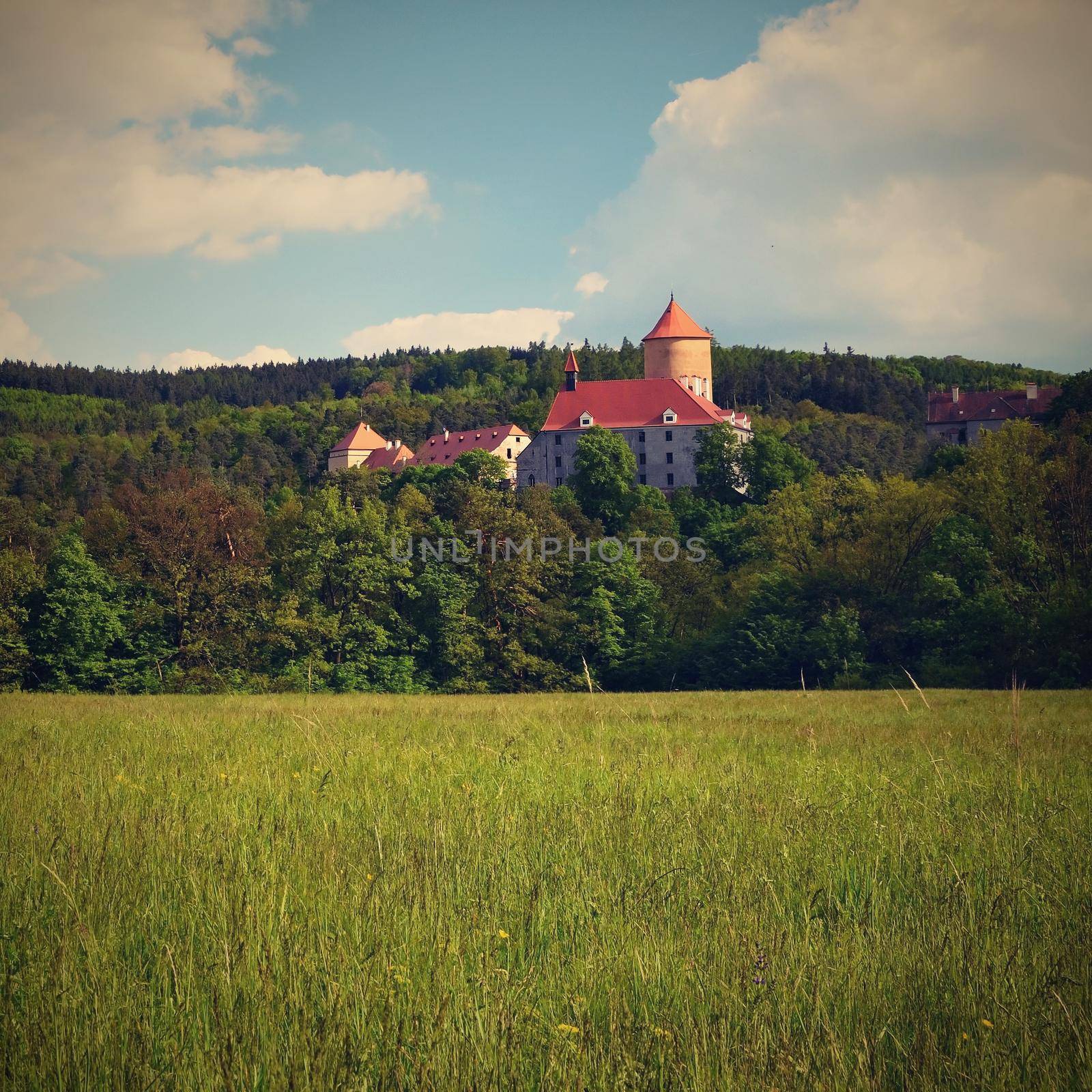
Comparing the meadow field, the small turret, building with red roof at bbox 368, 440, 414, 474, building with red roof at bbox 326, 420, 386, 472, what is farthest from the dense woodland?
building with red roof at bbox 326, 420, 386, 472

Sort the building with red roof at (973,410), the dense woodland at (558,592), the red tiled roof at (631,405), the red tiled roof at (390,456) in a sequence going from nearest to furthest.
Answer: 1. the dense woodland at (558,592)
2. the red tiled roof at (631,405)
3. the building with red roof at (973,410)
4. the red tiled roof at (390,456)

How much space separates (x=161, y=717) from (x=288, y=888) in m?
9.36

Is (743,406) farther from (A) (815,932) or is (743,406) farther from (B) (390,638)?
(A) (815,932)

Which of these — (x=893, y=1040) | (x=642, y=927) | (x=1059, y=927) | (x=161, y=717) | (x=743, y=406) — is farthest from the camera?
(x=743, y=406)

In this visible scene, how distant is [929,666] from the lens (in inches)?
1449

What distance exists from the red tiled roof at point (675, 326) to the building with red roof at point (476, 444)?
2259 cm

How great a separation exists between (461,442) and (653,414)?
38036mm

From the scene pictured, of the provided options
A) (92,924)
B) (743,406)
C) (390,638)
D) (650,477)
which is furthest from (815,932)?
(743,406)

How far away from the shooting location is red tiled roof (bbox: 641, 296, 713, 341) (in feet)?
345

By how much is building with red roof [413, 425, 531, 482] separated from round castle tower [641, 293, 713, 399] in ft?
69.7

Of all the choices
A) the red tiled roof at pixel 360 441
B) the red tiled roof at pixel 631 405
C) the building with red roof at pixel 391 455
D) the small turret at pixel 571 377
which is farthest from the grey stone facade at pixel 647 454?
the red tiled roof at pixel 360 441

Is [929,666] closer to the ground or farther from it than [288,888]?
closer to the ground

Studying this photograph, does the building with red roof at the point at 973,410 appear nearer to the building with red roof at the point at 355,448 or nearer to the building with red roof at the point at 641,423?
the building with red roof at the point at 641,423

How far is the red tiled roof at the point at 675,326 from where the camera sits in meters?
105
